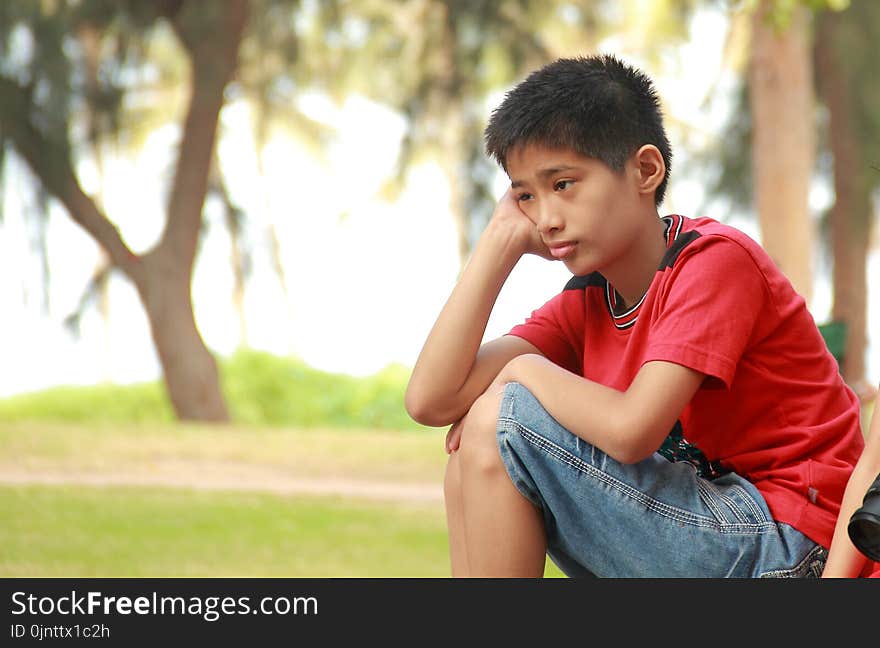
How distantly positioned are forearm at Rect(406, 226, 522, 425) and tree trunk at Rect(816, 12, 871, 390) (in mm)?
6920

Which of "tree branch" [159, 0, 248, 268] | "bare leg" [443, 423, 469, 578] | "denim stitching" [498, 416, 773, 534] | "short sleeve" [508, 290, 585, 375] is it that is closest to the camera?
"denim stitching" [498, 416, 773, 534]

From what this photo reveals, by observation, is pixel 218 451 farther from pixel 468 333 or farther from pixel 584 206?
pixel 584 206

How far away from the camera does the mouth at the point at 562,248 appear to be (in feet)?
7.07

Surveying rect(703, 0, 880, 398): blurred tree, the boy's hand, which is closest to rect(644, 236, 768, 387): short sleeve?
the boy's hand

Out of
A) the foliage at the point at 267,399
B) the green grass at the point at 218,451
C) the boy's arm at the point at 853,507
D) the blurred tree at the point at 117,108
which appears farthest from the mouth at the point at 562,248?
the foliage at the point at 267,399

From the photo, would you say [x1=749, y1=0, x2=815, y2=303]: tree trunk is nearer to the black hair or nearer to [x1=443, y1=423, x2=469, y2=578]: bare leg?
the black hair

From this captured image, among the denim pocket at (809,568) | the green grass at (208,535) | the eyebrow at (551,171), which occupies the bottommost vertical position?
the green grass at (208,535)

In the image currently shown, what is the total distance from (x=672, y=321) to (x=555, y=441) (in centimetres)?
28

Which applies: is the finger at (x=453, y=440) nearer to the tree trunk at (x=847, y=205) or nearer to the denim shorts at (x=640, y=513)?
the denim shorts at (x=640, y=513)

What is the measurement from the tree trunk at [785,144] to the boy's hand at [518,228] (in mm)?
5103

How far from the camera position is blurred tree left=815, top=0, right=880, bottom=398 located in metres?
8.41

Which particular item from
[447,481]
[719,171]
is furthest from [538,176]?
[719,171]

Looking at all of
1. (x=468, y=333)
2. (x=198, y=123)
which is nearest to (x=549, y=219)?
(x=468, y=333)
